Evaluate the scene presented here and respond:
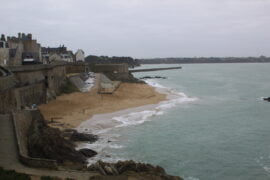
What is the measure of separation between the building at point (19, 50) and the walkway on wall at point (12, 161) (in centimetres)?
2041

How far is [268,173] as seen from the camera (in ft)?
50.8

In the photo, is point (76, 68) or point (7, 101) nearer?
point (7, 101)

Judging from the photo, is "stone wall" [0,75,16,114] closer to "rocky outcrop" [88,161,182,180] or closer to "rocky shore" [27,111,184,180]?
"rocky shore" [27,111,184,180]

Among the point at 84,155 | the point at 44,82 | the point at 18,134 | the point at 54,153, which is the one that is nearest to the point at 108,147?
the point at 84,155

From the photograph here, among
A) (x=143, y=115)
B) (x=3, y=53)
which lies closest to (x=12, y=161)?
(x=143, y=115)

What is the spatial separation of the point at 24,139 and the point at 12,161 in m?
2.82

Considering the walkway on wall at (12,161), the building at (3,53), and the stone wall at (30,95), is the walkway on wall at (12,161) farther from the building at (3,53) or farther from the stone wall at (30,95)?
the building at (3,53)

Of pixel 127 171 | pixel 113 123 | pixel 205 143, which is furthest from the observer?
pixel 113 123

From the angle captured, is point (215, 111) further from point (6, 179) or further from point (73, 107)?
point (6, 179)

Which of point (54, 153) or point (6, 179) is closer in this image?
point (6, 179)

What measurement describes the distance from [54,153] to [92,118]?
1158cm

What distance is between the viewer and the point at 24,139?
14.6 m

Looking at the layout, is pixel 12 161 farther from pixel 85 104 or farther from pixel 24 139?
pixel 85 104

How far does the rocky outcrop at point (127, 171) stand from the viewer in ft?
40.0
